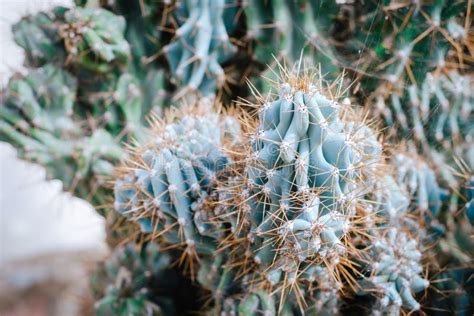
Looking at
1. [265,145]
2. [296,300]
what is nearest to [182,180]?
[265,145]

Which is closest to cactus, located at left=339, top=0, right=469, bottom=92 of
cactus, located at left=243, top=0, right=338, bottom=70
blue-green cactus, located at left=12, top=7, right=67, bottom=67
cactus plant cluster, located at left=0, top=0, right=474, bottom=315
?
cactus plant cluster, located at left=0, top=0, right=474, bottom=315

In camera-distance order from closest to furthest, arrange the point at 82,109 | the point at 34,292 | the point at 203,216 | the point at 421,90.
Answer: the point at 203,216, the point at 421,90, the point at 82,109, the point at 34,292

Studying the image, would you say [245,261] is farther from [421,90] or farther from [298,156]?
[421,90]

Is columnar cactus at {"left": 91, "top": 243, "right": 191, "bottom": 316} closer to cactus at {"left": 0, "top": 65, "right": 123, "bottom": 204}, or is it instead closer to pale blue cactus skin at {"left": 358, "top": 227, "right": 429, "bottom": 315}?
cactus at {"left": 0, "top": 65, "right": 123, "bottom": 204}

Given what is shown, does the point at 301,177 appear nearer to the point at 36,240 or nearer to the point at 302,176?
the point at 302,176

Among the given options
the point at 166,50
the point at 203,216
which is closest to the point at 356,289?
the point at 203,216

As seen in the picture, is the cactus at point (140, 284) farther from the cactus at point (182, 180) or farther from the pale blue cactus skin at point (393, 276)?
the pale blue cactus skin at point (393, 276)

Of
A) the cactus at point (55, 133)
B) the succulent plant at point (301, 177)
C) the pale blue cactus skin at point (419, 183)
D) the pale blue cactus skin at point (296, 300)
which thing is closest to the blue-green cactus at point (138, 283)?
the cactus at point (55, 133)
